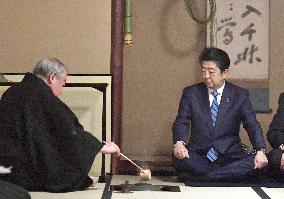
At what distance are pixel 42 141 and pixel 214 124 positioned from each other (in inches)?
61.8

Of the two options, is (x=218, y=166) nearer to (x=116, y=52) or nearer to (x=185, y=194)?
(x=185, y=194)

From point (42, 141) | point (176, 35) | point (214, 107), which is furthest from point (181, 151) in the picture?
point (176, 35)

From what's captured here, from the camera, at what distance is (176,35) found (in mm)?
5789

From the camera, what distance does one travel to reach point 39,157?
3971 mm

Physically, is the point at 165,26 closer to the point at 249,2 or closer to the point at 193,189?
the point at 249,2

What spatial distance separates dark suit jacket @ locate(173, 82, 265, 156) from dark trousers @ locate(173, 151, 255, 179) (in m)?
0.09

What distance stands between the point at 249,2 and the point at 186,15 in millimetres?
642

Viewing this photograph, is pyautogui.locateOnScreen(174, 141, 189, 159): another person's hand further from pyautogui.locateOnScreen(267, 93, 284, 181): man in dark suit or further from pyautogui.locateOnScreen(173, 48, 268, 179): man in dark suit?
pyautogui.locateOnScreen(267, 93, 284, 181): man in dark suit

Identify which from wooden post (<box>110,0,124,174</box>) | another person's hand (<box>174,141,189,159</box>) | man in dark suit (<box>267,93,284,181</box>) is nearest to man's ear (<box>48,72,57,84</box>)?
another person's hand (<box>174,141,189,159</box>)

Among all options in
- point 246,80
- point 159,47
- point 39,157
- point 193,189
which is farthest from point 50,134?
point 246,80

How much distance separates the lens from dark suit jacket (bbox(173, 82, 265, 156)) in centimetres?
477

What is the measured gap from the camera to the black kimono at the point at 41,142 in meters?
3.93

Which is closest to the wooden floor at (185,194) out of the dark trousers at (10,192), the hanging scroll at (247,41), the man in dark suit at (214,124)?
the man in dark suit at (214,124)

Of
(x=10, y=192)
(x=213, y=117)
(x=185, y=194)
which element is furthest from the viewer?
(x=213, y=117)
